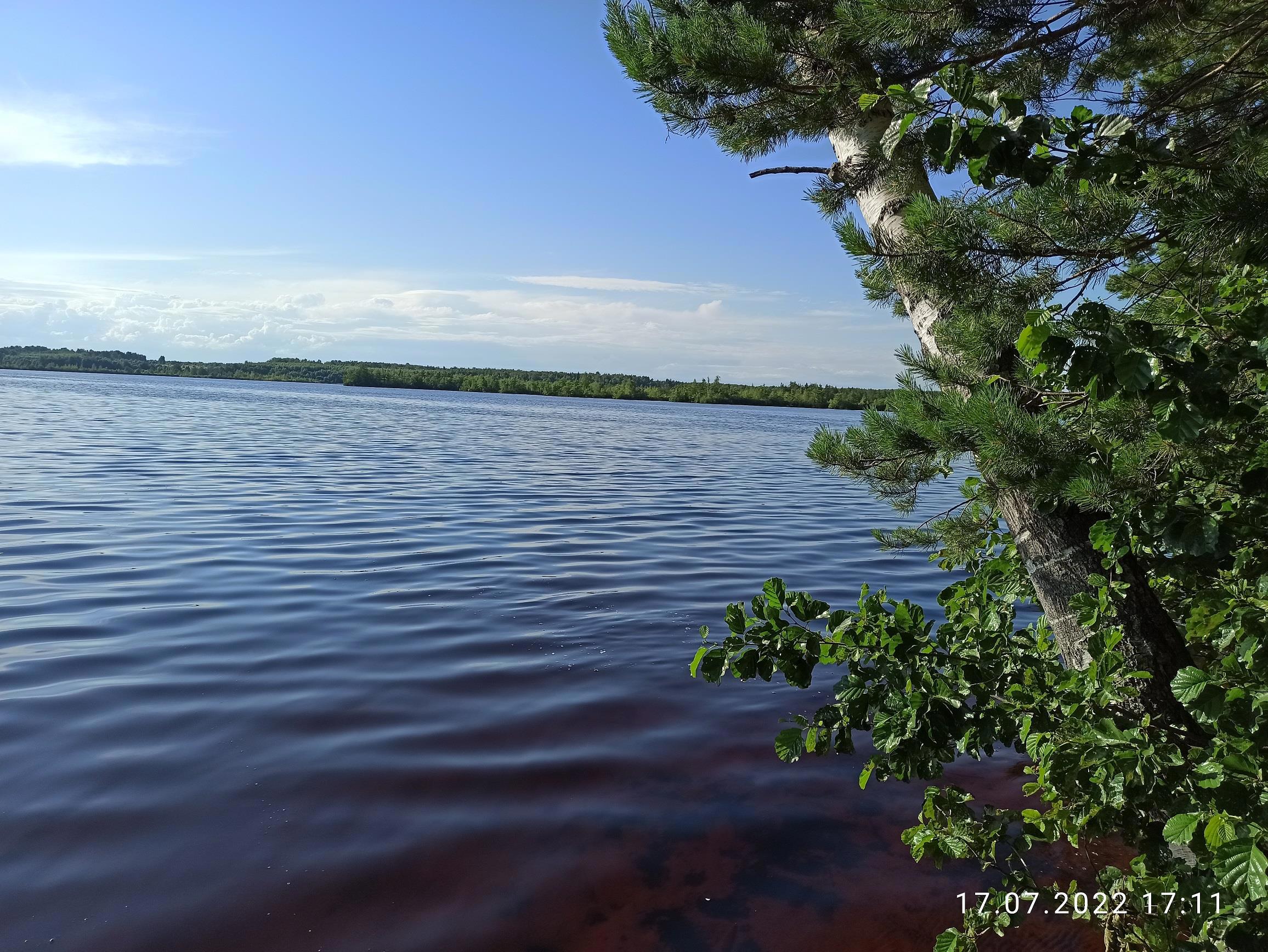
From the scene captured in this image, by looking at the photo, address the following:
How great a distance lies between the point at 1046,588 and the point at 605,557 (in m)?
6.96

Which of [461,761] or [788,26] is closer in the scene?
[788,26]

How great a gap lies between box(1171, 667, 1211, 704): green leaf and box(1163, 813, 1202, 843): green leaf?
0.32 metres

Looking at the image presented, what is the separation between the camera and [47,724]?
4.93 m

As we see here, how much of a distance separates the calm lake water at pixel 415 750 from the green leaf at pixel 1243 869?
1659 mm

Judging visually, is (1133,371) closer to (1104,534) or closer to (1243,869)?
(1104,534)

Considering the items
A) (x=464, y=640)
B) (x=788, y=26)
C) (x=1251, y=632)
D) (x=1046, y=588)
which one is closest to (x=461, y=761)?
(x=464, y=640)

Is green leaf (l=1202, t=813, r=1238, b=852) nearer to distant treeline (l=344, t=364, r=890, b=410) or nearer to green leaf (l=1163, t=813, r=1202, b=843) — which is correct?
green leaf (l=1163, t=813, r=1202, b=843)

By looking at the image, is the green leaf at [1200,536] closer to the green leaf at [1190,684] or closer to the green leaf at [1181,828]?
the green leaf at [1190,684]

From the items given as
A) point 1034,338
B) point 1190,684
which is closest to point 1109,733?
point 1190,684

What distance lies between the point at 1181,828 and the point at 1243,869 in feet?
0.64

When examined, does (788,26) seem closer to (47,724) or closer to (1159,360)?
(1159,360)
